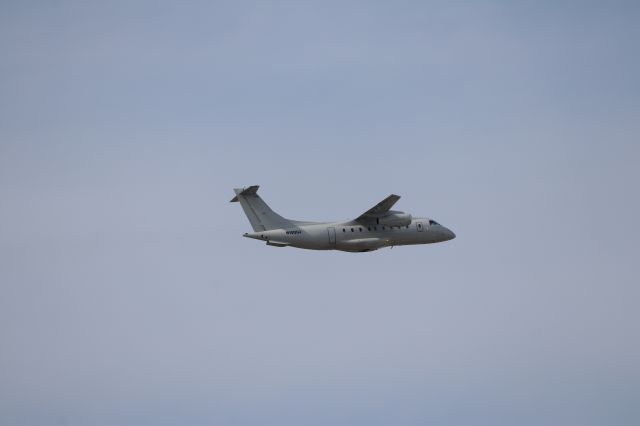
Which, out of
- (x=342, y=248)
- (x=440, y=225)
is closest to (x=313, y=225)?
(x=342, y=248)

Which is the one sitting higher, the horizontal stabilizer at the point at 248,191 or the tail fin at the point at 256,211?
the horizontal stabilizer at the point at 248,191

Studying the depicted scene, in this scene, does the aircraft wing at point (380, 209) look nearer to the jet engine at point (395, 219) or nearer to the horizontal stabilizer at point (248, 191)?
the jet engine at point (395, 219)

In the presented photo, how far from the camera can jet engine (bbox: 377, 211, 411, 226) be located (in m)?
85.6

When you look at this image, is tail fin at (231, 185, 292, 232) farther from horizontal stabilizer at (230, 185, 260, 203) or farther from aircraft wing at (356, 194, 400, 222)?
aircraft wing at (356, 194, 400, 222)

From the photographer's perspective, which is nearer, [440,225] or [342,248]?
[342,248]

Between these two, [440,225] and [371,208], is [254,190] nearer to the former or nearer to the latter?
[371,208]

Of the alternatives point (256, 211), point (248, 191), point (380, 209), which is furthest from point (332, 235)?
point (248, 191)

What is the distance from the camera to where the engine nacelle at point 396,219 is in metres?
85.6

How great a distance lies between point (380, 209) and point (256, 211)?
8.45 m

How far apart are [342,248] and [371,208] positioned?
3.36m

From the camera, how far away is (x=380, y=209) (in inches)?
3344

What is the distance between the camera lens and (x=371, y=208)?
84.4 meters

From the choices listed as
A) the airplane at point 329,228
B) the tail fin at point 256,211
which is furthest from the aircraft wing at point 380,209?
the tail fin at point 256,211

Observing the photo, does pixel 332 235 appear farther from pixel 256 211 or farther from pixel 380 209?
pixel 256 211
